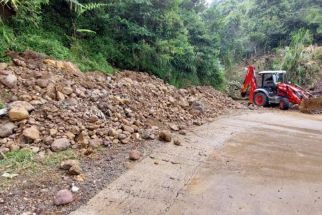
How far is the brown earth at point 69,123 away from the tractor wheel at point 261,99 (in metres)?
4.99

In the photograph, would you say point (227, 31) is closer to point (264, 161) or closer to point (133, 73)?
point (133, 73)

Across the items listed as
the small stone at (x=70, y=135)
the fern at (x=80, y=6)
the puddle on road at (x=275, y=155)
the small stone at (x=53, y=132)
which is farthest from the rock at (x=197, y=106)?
the small stone at (x=53, y=132)

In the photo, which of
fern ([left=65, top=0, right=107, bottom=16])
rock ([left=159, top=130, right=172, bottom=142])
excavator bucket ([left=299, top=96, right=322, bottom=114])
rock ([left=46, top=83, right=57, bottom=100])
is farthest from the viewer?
excavator bucket ([left=299, top=96, right=322, bottom=114])

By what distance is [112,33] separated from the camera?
7594 mm

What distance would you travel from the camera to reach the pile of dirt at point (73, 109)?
12.3 ft

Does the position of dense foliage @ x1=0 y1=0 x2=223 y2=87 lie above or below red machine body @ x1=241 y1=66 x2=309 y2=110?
above

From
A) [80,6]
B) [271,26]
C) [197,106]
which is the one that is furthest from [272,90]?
[271,26]

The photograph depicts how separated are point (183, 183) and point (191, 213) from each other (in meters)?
0.61

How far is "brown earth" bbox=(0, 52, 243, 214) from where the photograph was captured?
9.61ft

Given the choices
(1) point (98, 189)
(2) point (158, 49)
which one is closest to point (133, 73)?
(2) point (158, 49)

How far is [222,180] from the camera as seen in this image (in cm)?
345

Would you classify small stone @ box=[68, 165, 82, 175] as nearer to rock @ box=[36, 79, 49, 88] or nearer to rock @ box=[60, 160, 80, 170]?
rock @ box=[60, 160, 80, 170]

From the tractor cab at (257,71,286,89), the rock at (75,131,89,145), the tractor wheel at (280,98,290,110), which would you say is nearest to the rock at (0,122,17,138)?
the rock at (75,131,89,145)

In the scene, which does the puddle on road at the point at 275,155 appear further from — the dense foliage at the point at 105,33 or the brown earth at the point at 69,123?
the dense foliage at the point at 105,33
